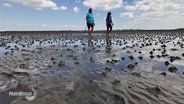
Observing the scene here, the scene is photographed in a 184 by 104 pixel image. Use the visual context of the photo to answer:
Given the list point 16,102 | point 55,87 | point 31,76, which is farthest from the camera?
point 31,76

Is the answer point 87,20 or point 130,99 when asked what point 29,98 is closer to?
point 130,99

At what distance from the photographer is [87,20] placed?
26.0 m

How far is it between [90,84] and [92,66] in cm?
290

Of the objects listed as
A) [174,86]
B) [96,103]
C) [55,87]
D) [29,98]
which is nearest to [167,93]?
[174,86]

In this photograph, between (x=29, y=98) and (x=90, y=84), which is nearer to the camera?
(x=29, y=98)

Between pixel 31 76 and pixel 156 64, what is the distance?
5.26 m

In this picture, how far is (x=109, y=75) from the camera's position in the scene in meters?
8.57

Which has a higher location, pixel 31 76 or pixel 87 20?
pixel 87 20

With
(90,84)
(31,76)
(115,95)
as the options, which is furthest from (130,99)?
(31,76)

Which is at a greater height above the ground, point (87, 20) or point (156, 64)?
point (87, 20)

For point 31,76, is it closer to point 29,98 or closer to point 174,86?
point 29,98

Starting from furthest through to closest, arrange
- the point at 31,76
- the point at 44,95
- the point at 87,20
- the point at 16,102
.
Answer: the point at 87,20 → the point at 31,76 → the point at 44,95 → the point at 16,102

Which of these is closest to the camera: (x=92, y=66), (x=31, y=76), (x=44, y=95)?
(x=44, y=95)

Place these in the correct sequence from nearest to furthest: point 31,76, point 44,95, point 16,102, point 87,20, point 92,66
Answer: point 16,102 < point 44,95 < point 31,76 < point 92,66 < point 87,20
